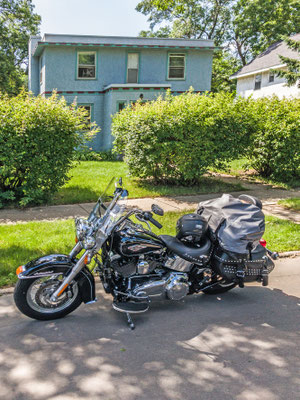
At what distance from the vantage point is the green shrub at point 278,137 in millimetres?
11586

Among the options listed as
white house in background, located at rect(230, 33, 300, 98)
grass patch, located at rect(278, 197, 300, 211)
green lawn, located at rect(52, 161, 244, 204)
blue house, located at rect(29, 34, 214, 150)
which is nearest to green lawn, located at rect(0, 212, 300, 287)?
grass patch, located at rect(278, 197, 300, 211)

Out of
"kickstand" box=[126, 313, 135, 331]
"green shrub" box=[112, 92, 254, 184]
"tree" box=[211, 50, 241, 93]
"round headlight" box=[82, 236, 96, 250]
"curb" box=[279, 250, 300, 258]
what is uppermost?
"tree" box=[211, 50, 241, 93]

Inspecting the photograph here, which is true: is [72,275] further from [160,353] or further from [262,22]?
[262,22]

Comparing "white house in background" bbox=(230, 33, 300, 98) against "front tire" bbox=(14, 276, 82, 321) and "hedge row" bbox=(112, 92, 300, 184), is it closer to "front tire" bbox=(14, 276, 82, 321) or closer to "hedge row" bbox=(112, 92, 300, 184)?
"hedge row" bbox=(112, 92, 300, 184)

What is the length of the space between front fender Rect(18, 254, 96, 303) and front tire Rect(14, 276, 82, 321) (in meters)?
0.06

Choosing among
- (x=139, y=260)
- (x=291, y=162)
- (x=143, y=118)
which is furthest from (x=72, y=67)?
(x=139, y=260)

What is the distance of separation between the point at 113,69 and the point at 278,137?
12.1 metres

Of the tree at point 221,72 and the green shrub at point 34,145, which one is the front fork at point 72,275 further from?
the tree at point 221,72

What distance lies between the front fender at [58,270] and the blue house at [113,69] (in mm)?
16323

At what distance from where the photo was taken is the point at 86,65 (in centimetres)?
2078

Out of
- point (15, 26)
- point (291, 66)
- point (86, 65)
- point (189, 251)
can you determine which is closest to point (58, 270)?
point (189, 251)

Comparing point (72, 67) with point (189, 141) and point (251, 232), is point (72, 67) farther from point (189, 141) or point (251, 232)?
point (251, 232)

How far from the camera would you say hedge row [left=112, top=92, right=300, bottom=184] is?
34.2 feet

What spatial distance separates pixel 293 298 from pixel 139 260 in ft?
6.69
